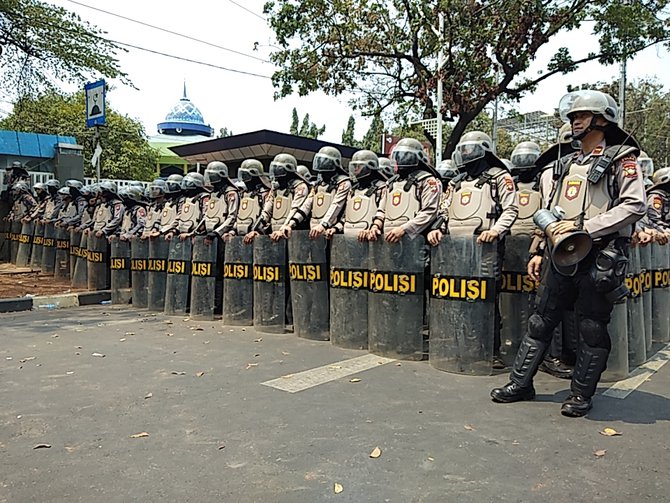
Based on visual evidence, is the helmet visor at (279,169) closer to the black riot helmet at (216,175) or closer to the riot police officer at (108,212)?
the black riot helmet at (216,175)

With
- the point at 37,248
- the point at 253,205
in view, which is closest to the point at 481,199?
the point at 253,205

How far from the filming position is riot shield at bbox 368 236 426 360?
5.60 m

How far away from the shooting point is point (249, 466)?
3189 millimetres

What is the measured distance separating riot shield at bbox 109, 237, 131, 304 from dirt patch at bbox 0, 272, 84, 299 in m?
1.45

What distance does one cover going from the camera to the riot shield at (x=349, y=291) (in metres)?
6.08

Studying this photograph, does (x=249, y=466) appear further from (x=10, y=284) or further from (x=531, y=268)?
(x=10, y=284)

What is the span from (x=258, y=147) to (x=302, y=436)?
1734cm

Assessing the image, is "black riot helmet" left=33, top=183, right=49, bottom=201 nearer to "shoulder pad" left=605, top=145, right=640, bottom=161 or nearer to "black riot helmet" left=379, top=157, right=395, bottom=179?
"black riot helmet" left=379, top=157, right=395, bottom=179

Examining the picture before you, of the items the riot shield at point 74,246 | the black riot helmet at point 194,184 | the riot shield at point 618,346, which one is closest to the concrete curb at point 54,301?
the riot shield at point 74,246

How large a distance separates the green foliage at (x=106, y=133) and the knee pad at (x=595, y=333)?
89.9 feet

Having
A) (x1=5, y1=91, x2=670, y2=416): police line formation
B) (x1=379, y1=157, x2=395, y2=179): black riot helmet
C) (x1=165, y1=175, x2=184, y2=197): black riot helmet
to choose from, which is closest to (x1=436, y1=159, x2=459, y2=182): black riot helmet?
(x1=5, y1=91, x2=670, y2=416): police line formation

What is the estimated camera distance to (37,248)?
1354cm

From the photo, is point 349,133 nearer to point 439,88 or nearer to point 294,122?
point 294,122

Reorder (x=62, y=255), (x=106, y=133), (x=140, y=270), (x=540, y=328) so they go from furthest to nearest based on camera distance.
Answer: (x=106, y=133)
(x=62, y=255)
(x=140, y=270)
(x=540, y=328)
